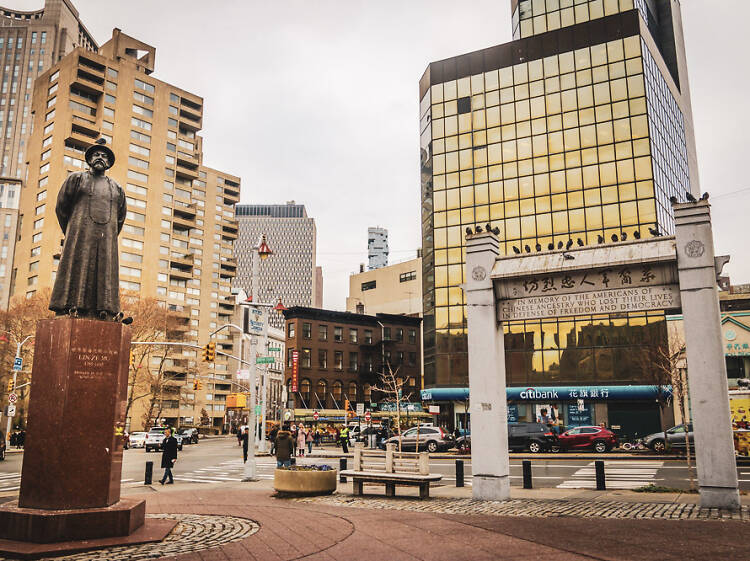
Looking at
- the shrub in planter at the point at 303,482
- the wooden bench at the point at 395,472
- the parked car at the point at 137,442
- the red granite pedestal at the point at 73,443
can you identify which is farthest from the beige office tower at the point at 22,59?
the red granite pedestal at the point at 73,443

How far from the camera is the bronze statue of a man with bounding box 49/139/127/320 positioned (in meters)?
9.73

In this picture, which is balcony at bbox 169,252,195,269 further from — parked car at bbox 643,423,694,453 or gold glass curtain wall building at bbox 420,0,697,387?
parked car at bbox 643,423,694,453

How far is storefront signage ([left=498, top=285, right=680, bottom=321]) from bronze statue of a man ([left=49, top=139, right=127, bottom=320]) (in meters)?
9.07

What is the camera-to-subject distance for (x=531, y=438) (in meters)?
35.4

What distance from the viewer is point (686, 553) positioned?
7984mm

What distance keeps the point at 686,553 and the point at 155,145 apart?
9108cm

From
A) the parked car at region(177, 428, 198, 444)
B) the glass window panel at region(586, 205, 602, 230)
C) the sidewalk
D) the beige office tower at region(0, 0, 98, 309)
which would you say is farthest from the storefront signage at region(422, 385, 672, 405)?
the beige office tower at region(0, 0, 98, 309)

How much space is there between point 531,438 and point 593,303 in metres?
23.4

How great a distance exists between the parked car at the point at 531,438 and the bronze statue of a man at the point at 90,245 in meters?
29.9

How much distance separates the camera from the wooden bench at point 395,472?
575 inches

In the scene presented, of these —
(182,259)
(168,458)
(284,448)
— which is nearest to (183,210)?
(182,259)

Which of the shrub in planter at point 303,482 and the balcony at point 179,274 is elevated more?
the balcony at point 179,274

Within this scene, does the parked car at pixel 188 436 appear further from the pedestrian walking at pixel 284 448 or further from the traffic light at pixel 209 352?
the pedestrian walking at pixel 284 448

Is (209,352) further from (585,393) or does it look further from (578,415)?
(578,415)
